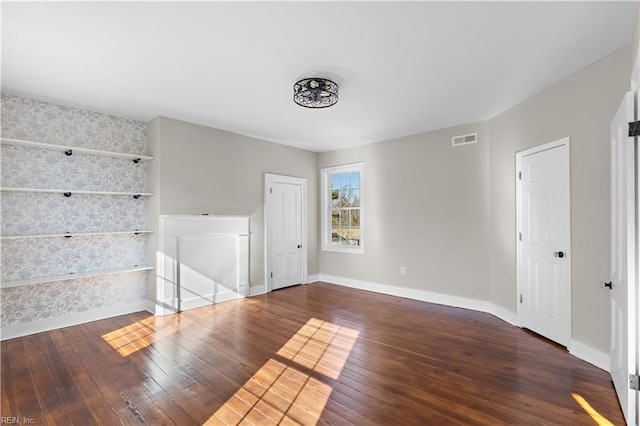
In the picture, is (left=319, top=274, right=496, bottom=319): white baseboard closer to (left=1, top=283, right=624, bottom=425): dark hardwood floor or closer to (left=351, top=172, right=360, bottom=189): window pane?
(left=1, top=283, right=624, bottom=425): dark hardwood floor

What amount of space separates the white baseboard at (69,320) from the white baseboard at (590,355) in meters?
5.00

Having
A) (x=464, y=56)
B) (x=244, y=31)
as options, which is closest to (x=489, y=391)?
A: (x=464, y=56)

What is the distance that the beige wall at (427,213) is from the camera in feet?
14.8

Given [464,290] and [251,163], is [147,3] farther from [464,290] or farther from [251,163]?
[464,290]

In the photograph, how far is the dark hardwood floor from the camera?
82.8 inches

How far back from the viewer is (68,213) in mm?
3865

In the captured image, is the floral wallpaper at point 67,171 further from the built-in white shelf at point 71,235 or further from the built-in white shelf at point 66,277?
the built-in white shelf at point 66,277

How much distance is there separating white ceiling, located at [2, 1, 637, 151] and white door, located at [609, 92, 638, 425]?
0.83 meters

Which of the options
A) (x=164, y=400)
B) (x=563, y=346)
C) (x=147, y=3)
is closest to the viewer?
(x=147, y=3)

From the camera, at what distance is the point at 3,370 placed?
8.89 feet

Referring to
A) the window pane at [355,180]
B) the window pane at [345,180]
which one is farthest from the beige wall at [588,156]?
the window pane at [345,180]

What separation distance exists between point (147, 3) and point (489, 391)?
11.9 feet

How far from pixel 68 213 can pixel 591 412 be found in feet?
17.7

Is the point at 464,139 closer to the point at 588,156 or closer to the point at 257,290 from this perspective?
the point at 588,156
